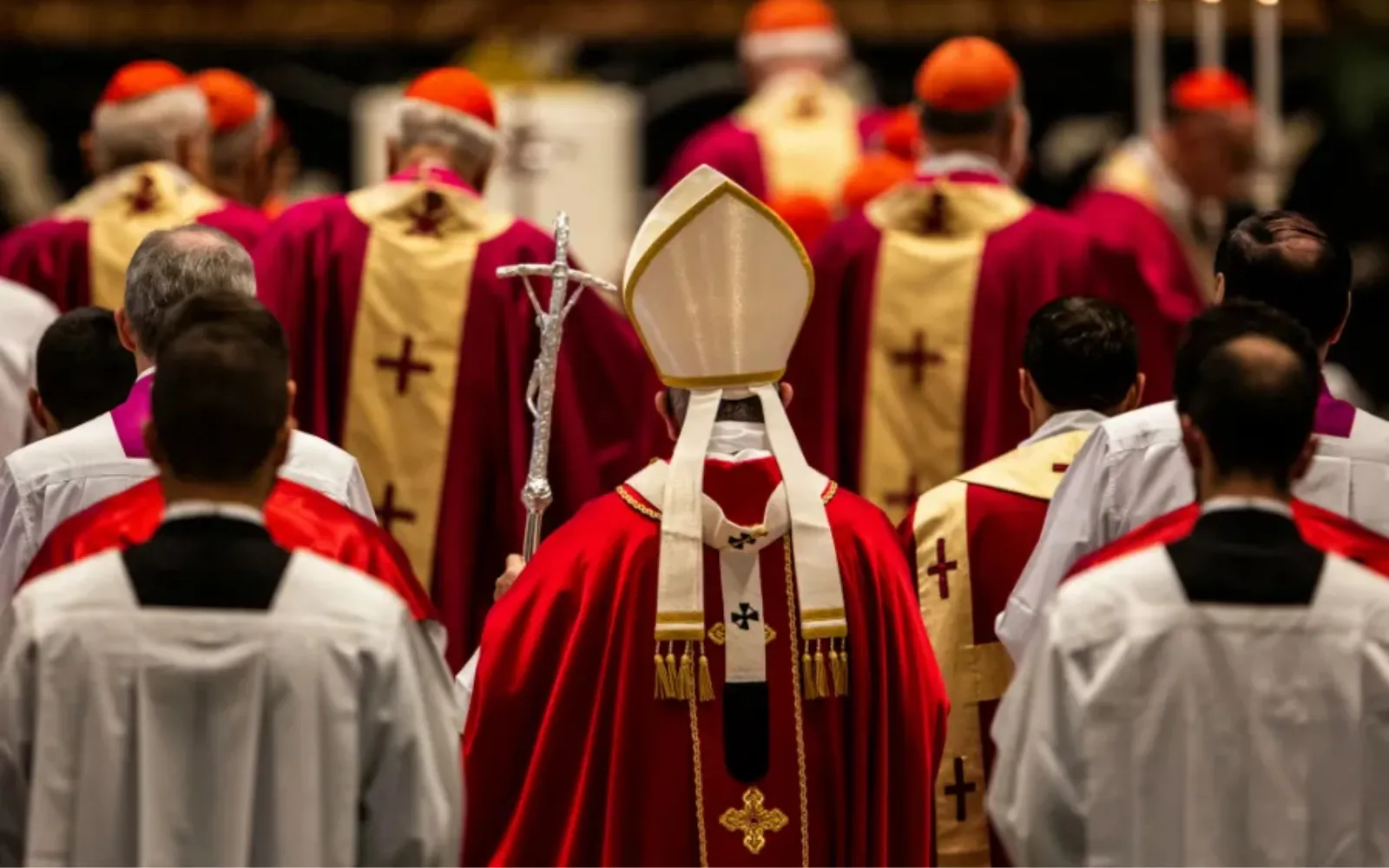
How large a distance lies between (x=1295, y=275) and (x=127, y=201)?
3.87 m

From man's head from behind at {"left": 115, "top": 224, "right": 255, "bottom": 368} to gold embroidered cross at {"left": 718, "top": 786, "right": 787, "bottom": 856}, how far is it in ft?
4.51

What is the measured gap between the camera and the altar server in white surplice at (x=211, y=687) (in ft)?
13.7

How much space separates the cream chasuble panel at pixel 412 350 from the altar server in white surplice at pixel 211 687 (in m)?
3.06

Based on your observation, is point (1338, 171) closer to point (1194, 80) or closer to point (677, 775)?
point (1194, 80)

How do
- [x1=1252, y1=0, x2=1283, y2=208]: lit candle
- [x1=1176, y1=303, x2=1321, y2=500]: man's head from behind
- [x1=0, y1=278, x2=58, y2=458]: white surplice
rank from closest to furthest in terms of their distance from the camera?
[x1=1176, y1=303, x2=1321, y2=500]: man's head from behind, [x1=0, y1=278, x2=58, y2=458]: white surplice, [x1=1252, y1=0, x2=1283, y2=208]: lit candle

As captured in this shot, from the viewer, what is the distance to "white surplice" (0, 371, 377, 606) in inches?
206

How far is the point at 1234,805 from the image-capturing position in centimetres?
426

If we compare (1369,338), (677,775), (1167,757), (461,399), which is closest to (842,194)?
(461,399)

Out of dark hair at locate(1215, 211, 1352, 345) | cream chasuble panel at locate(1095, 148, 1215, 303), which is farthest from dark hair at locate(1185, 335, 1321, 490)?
cream chasuble panel at locate(1095, 148, 1215, 303)

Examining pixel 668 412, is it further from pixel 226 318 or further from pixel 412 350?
pixel 412 350

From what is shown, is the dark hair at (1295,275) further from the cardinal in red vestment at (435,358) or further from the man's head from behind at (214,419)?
the cardinal in red vestment at (435,358)

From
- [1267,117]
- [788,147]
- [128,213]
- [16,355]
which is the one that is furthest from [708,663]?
[788,147]

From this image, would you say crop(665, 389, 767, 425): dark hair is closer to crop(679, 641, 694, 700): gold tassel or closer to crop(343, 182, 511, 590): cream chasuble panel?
crop(679, 641, 694, 700): gold tassel

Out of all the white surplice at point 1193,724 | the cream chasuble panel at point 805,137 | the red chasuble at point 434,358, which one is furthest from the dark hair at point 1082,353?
the cream chasuble panel at point 805,137
